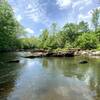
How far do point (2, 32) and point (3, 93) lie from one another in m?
35.6

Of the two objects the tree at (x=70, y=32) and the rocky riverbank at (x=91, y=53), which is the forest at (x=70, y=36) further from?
the rocky riverbank at (x=91, y=53)

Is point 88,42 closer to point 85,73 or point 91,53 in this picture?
point 91,53

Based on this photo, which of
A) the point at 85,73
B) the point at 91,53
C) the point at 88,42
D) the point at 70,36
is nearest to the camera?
the point at 85,73

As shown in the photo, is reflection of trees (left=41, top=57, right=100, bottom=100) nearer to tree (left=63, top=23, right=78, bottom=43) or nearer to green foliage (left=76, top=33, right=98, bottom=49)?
green foliage (left=76, top=33, right=98, bottom=49)

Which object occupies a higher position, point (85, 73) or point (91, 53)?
point (91, 53)

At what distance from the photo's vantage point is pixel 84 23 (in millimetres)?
100125

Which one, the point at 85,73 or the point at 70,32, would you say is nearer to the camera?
the point at 85,73

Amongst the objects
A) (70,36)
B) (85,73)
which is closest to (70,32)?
(70,36)

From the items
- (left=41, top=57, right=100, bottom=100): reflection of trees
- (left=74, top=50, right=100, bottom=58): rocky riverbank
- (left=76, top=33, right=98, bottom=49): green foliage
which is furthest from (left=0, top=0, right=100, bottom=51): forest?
(left=41, top=57, right=100, bottom=100): reflection of trees

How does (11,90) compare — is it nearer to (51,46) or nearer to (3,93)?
(3,93)

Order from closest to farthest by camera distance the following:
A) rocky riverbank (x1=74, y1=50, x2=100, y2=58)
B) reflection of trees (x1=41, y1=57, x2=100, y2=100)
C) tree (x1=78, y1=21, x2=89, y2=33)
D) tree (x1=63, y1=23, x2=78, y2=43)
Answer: reflection of trees (x1=41, y1=57, x2=100, y2=100) → rocky riverbank (x1=74, y1=50, x2=100, y2=58) → tree (x1=63, y1=23, x2=78, y2=43) → tree (x1=78, y1=21, x2=89, y2=33)

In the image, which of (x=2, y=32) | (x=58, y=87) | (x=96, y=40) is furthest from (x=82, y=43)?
(x=58, y=87)

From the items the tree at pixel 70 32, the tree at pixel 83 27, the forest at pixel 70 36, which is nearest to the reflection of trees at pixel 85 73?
the forest at pixel 70 36

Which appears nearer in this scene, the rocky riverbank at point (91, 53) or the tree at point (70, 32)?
the rocky riverbank at point (91, 53)
